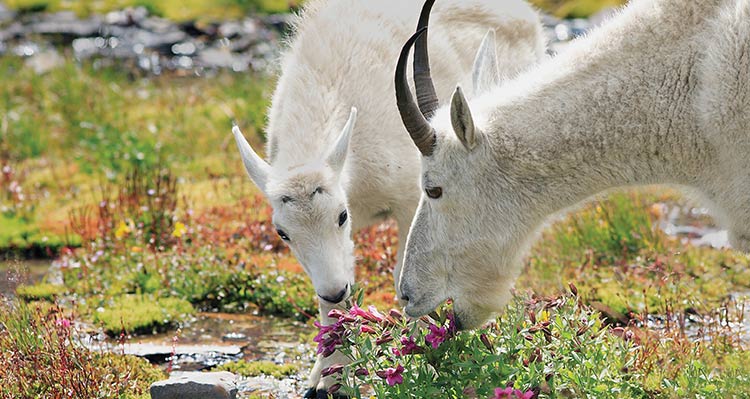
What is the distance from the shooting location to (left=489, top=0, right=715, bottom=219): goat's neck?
5.12 meters

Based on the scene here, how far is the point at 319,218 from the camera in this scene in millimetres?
6363

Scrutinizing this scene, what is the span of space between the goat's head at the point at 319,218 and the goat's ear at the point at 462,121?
1394 mm

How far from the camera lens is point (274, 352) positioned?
7500 mm

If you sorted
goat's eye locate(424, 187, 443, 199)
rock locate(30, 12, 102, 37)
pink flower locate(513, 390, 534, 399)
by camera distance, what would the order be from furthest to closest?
rock locate(30, 12, 102, 37) → goat's eye locate(424, 187, 443, 199) → pink flower locate(513, 390, 534, 399)

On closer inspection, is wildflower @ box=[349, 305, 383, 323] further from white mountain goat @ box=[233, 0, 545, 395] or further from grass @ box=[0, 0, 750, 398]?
white mountain goat @ box=[233, 0, 545, 395]

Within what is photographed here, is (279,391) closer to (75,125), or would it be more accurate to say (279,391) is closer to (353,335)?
(353,335)

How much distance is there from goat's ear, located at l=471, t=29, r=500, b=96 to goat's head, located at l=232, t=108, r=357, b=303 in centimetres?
101

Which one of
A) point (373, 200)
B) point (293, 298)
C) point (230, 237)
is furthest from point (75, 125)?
point (373, 200)

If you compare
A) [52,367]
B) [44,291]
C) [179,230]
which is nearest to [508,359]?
[52,367]

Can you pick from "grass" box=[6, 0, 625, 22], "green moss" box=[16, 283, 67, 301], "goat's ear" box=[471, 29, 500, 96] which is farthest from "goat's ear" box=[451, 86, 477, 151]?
"grass" box=[6, 0, 625, 22]

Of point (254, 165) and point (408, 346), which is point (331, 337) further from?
point (254, 165)

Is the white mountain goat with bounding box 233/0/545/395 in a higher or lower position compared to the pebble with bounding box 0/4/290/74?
higher

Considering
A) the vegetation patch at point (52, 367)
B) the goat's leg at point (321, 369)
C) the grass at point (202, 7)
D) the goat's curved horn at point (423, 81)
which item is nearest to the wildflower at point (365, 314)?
the goat's curved horn at point (423, 81)

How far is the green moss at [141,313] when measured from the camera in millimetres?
7934
